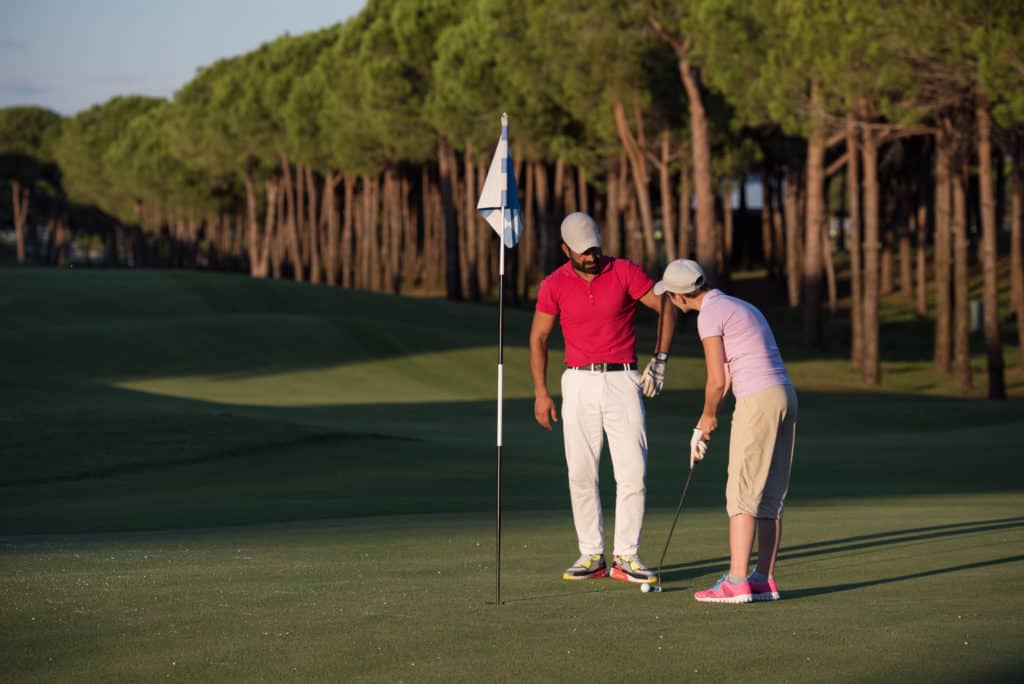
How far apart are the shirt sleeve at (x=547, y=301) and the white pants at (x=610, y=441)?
440 mm

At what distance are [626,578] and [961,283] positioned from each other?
96.1ft

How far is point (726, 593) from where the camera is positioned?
28.0 feet

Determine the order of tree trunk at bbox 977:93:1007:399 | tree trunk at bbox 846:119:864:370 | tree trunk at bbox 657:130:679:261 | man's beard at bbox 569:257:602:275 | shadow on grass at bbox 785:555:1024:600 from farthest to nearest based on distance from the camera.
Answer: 1. tree trunk at bbox 657:130:679:261
2. tree trunk at bbox 846:119:864:370
3. tree trunk at bbox 977:93:1007:399
4. man's beard at bbox 569:257:602:275
5. shadow on grass at bbox 785:555:1024:600

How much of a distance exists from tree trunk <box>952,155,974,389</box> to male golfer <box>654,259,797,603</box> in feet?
94.2

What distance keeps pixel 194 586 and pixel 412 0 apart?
63199mm

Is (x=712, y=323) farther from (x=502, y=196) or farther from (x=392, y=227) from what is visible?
(x=392, y=227)

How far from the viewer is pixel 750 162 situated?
57531 mm

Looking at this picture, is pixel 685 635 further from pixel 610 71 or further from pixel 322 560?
pixel 610 71

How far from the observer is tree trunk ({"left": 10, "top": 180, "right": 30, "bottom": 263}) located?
5645 inches

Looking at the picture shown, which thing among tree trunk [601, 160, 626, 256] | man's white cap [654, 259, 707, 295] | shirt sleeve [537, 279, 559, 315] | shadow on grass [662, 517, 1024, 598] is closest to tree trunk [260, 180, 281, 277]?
tree trunk [601, 160, 626, 256]

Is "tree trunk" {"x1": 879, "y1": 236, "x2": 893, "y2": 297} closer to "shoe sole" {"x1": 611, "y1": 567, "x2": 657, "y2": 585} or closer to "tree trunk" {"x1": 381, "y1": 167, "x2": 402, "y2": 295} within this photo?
"tree trunk" {"x1": 381, "y1": 167, "x2": 402, "y2": 295}

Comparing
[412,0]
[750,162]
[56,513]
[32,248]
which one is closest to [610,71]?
[750,162]

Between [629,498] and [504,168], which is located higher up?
[504,168]

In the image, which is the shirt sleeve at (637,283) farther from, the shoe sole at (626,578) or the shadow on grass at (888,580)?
the shadow on grass at (888,580)
